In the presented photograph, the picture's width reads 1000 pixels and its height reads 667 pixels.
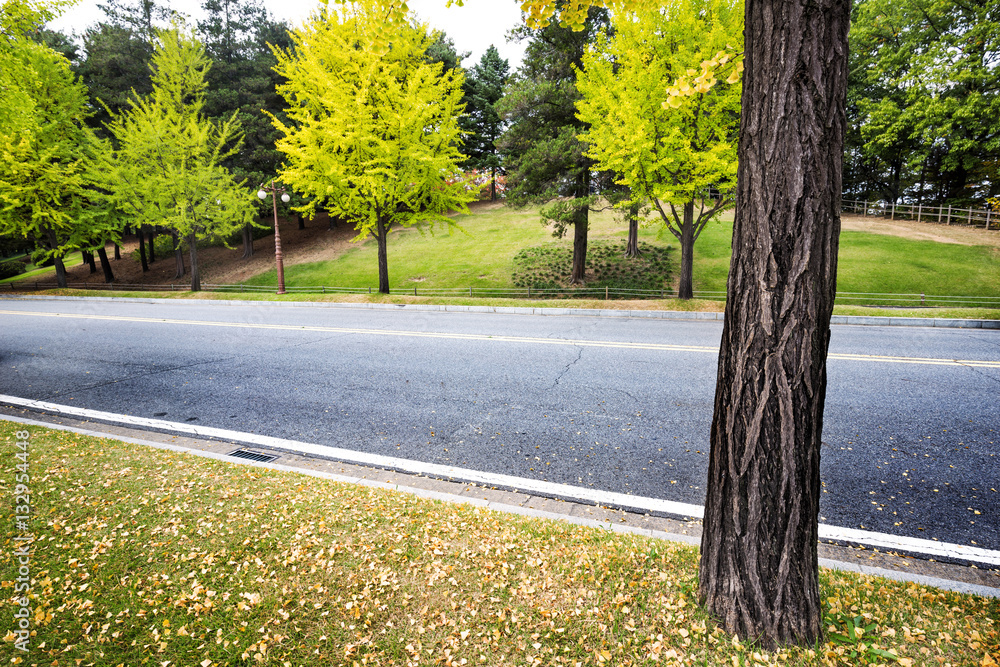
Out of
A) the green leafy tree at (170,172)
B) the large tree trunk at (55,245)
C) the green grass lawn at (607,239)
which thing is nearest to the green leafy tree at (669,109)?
the green grass lawn at (607,239)

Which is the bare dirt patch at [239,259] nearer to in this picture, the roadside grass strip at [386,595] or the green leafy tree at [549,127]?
the green leafy tree at [549,127]

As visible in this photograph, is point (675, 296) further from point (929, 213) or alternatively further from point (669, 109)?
A: point (929, 213)

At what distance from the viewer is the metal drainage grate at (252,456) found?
4.55 metres

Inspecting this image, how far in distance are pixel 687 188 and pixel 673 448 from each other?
10.1 m

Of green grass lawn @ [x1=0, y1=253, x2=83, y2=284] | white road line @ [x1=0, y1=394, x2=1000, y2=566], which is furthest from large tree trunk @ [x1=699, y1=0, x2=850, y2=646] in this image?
green grass lawn @ [x1=0, y1=253, x2=83, y2=284]

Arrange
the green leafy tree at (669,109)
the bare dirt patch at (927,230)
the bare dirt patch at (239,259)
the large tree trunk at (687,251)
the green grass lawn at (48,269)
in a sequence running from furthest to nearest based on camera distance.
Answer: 1. the green grass lawn at (48,269)
2. the bare dirt patch at (239,259)
3. the bare dirt patch at (927,230)
4. the large tree trunk at (687,251)
5. the green leafy tree at (669,109)

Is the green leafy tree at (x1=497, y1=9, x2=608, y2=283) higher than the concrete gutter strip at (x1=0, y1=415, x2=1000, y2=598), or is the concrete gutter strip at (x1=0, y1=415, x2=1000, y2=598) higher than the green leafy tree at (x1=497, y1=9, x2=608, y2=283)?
the green leafy tree at (x1=497, y1=9, x2=608, y2=283)

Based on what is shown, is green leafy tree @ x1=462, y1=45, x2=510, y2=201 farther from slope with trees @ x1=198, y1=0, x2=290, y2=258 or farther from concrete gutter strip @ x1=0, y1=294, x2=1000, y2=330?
concrete gutter strip @ x1=0, y1=294, x2=1000, y2=330

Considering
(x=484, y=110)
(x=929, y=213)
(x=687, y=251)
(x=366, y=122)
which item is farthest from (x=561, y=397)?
(x=929, y=213)

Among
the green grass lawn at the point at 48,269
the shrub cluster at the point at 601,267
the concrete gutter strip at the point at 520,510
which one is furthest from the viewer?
the green grass lawn at the point at 48,269

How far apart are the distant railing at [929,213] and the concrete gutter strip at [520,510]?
36.1 meters

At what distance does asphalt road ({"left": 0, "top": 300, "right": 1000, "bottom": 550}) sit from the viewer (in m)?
4.05

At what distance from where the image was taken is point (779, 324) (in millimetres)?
2145

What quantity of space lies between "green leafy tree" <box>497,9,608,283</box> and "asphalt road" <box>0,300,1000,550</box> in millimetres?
8280
